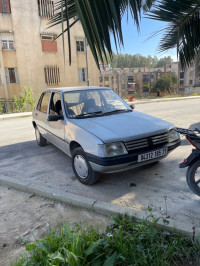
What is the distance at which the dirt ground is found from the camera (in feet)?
7.70

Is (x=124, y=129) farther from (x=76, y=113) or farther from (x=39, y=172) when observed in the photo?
(x=39, y=172)

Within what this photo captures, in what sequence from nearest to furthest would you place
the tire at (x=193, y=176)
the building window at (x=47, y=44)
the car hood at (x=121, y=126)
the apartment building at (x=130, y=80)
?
the tire at (x=193, y=176)
the car hood at (x=121, y=126)
the building window at (x=47, y=44)
the apartment building at (x=130, y=80)

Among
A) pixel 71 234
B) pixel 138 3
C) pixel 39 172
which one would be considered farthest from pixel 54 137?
pixel 138 3

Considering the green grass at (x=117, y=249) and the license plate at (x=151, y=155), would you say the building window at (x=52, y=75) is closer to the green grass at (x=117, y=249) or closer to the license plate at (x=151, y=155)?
the license plate at (x=151, y=155)

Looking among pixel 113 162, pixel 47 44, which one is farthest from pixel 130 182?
pixel 47 44

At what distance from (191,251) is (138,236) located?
0.52 meters

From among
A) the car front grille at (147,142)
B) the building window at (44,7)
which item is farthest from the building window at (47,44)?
the car front grille at (147,142)

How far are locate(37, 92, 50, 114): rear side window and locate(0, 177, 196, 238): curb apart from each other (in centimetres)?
207

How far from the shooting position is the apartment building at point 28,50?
70.1 feet

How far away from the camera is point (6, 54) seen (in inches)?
857

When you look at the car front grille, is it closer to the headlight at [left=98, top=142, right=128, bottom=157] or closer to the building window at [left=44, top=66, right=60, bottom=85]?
the headlight at [left=98, top=142, right=128, bottom=157]

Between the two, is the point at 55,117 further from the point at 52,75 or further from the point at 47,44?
the point at 47,44

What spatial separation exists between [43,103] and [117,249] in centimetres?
436

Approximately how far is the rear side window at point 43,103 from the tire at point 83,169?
203 cm
